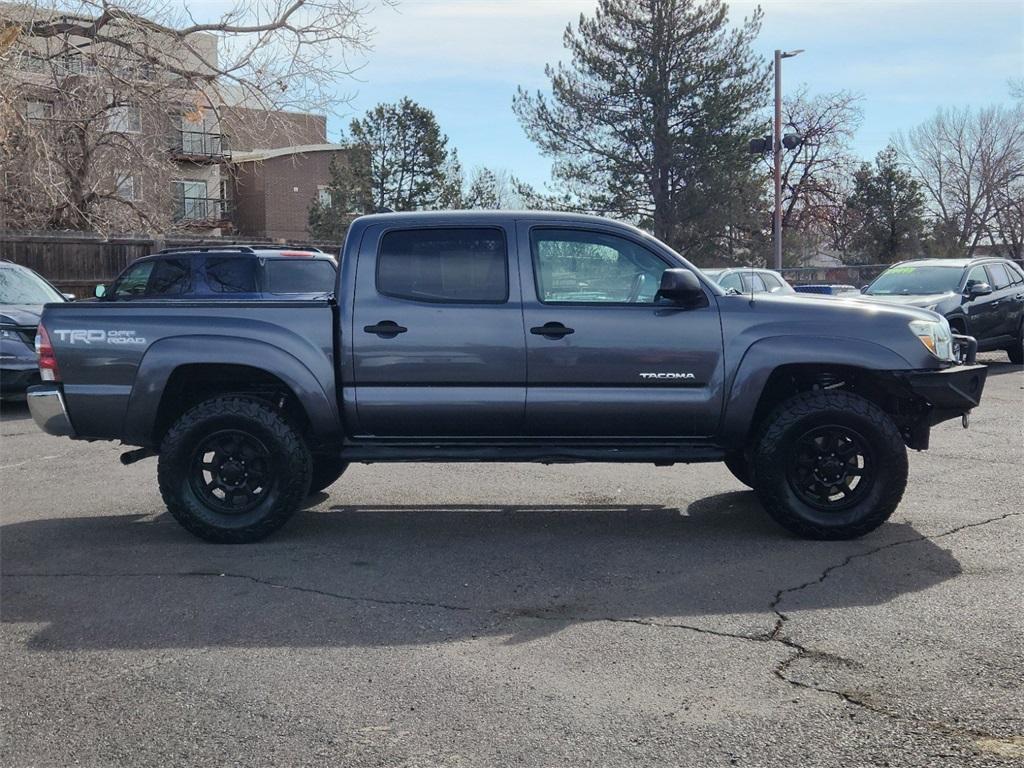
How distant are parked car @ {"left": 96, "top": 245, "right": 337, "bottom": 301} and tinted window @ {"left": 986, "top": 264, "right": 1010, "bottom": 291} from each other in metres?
10.3

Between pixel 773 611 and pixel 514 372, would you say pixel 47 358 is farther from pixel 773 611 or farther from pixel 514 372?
pixel 773 611

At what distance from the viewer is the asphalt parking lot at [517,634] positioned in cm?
382

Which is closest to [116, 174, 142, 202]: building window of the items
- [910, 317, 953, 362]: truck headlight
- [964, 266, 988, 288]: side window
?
[964, 266, 988, 288]: side window

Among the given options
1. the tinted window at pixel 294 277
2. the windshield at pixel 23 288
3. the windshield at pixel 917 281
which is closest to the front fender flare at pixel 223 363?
the tinted window at pixel 294 277

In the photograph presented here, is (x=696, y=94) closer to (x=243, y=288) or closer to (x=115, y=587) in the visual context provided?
(x=243, y=288)

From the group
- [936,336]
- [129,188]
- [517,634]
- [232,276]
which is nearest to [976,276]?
[936,336]

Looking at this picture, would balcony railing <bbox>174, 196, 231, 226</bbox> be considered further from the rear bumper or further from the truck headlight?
the truck headlight

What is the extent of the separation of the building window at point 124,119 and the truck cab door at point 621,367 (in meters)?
17.6

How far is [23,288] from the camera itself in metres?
13.8

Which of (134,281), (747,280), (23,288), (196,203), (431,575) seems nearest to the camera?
(431,575)

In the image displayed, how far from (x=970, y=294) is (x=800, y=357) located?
34.8ft

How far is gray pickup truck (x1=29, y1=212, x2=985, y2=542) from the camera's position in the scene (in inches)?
253

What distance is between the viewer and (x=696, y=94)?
35781 mm

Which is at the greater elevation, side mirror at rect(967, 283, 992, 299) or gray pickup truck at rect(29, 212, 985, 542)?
side mirror at rect(967, 283, 992, 299)
